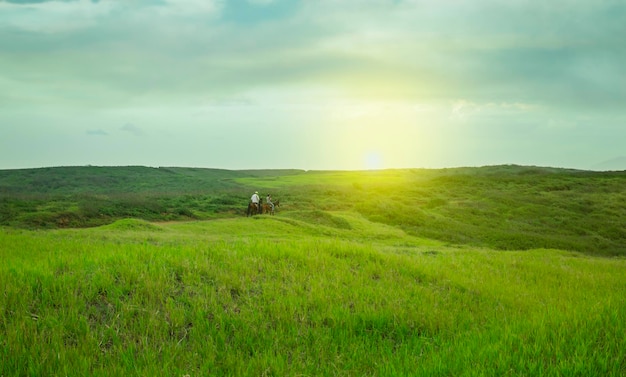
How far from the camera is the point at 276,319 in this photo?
747 centimetres

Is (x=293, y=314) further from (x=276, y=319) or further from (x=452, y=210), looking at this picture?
(x=452, y=210)

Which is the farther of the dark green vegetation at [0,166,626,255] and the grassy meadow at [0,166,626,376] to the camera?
the dark green vegetation at [0,166,626,255]

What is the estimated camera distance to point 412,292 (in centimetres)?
962

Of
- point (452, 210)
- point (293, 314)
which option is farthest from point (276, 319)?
point (452, 210)

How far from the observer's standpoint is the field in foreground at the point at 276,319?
18.4 ft

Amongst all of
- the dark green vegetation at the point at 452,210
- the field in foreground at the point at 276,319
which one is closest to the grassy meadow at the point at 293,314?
the field in foreground at the point at 276,319

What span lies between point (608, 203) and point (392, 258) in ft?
233

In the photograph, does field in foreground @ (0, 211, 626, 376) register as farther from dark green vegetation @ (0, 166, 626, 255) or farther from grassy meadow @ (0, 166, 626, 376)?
dark green vegetation @ (0, 166, 626, 255)

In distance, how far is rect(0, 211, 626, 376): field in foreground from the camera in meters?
5.62

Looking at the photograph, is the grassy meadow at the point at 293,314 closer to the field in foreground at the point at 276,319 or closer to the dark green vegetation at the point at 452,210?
the field in foreground at the point at 276,319

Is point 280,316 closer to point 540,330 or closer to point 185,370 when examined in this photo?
point 185,370

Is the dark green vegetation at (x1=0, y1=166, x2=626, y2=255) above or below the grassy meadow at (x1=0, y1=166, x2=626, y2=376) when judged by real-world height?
below

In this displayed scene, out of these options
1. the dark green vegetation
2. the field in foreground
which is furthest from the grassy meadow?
the dark green vegetation

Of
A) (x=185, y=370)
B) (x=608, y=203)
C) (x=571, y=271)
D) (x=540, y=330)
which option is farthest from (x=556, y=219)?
(x=185, y=370)
